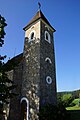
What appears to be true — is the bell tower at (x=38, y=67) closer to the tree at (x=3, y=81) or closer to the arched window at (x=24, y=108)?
the arched window at (x=24, y=108)

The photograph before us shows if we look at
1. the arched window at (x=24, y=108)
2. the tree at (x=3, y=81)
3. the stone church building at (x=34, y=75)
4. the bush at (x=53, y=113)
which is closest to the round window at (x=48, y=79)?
the stone church building at (x=34, y=75)

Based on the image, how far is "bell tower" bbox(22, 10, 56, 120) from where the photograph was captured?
16.5 m

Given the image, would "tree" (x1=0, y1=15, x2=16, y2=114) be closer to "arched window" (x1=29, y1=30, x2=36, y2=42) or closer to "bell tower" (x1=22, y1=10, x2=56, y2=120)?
"bell tower" (x1=22, y1=10, x2=56, y2=120)

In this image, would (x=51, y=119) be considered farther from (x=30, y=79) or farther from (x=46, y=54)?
(x=46, y=54)

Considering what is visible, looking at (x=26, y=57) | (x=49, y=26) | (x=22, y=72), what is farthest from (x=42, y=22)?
(x=22, y=72)

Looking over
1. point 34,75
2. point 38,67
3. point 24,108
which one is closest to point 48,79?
point 34,75

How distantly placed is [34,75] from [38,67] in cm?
106

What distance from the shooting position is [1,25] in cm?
1445

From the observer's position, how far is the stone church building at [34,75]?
1656 cm

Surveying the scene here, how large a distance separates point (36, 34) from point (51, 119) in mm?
11083

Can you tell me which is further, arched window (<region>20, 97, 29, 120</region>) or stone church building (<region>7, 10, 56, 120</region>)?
arched window (<region>20, 97, 29, 120</region>)

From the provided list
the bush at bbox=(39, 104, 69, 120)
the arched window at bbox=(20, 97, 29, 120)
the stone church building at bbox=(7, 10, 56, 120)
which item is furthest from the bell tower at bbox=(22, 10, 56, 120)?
the bush at bbox=(39, 104, 69, 120)

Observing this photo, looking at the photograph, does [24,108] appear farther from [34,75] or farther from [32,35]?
[32,35]

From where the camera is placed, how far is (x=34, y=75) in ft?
58.0
